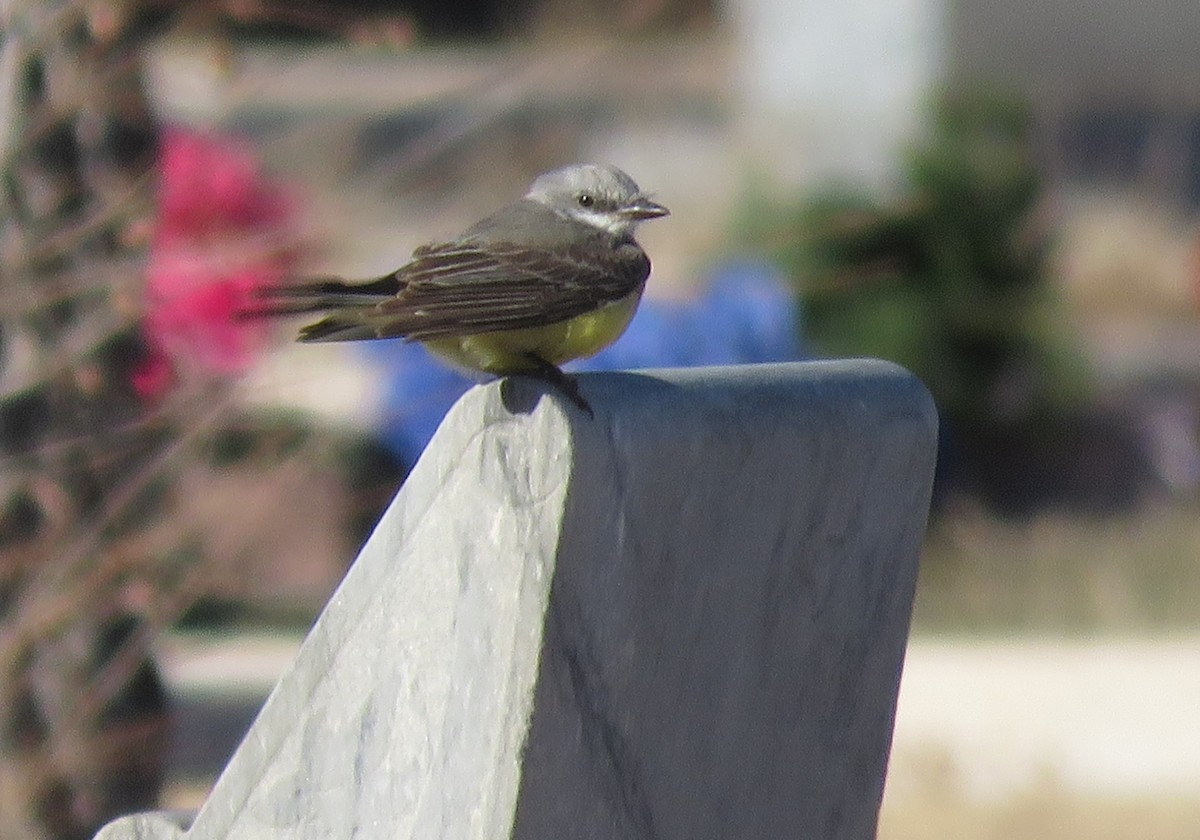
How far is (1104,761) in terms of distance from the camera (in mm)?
8562

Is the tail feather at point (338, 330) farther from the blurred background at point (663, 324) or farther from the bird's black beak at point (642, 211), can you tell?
the bird's black beak at point (642, 211)

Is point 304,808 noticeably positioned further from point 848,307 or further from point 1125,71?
point 1125,71

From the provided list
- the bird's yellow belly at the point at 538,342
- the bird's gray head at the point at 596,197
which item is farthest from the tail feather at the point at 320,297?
the bird's gray head at the point at 596,197

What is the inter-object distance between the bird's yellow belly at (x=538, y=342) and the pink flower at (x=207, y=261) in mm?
383

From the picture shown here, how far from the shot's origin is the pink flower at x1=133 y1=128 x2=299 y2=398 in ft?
16.0

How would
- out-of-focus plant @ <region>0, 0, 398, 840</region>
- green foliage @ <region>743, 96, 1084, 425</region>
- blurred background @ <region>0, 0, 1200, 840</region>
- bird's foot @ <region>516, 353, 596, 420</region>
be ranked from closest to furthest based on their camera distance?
bird's foot @ <region>516, 353, 596, 420</region> < out-of-focus plant @ <region>0, 0, 398, 840</region> < blurred background @ <region>0, 0, 1200, 840</region> < green foliage @ <region>743, 96, 1084, 425</region>

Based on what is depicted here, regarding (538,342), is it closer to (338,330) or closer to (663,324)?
(338,330)

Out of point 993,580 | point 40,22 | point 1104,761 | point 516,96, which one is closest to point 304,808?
point 516,96

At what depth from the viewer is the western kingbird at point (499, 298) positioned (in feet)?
12.5

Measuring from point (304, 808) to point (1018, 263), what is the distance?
35.7 feet

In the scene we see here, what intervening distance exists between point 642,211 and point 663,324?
6598mm

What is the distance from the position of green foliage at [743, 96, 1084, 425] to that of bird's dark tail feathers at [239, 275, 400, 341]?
8.80 metres

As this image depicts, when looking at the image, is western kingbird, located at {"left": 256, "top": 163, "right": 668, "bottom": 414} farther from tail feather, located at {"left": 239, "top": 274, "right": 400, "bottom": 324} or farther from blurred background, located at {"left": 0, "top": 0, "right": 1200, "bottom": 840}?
blurred background, located at {"left": 0, "top": 0, "right": 1200, "bottom": 840}

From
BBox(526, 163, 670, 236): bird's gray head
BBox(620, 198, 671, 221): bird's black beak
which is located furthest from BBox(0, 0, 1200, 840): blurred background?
BBox(620, 198, 671, 221): bird's black beak
